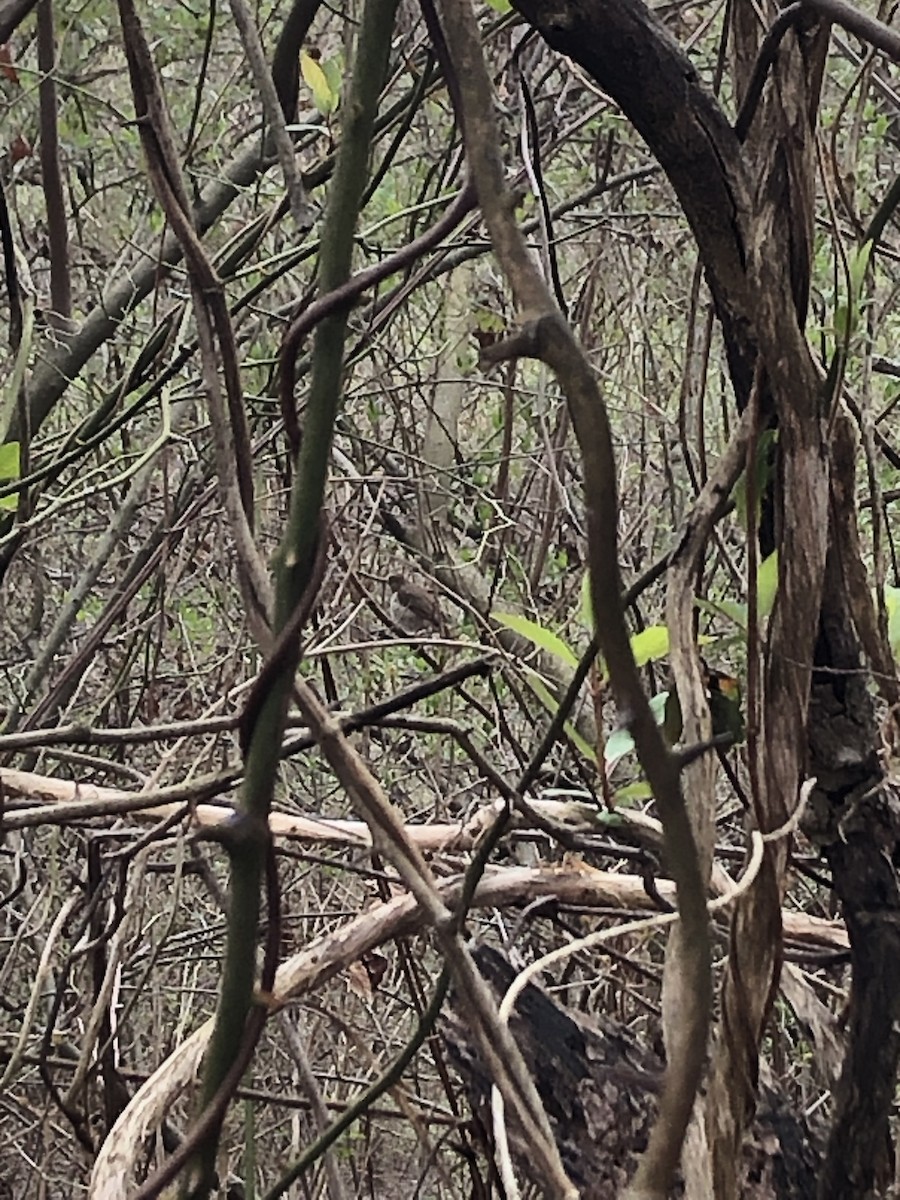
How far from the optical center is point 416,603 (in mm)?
1760

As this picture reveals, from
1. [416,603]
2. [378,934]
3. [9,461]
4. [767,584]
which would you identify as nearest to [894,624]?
[767,584]

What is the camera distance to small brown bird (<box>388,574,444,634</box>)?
5.73ft

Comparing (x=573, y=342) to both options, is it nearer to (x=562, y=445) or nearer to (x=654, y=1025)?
(x=654, y=1025)

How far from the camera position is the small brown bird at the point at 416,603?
5.73ft

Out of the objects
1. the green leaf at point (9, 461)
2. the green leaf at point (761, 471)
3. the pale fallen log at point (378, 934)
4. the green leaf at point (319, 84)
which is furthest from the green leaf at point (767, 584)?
the green leaf at point (319, 84)

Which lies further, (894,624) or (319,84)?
(319,84)

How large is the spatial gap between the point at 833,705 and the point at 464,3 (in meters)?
0.41

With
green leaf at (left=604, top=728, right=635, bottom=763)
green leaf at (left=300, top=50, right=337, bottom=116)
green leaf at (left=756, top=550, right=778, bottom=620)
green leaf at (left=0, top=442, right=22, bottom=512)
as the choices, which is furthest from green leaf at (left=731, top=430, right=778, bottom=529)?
green leaf at (left=300, top=50, right=337, bottom=116)

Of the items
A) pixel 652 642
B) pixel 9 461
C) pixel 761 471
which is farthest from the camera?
pixel 9 461

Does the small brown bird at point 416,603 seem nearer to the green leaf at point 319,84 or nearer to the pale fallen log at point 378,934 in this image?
the green leaf at point 319,84

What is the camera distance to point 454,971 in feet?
1.34

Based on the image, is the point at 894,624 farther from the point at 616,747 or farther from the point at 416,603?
the point at 416,603

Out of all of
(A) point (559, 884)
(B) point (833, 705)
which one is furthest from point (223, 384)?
(A) point (559, 884)

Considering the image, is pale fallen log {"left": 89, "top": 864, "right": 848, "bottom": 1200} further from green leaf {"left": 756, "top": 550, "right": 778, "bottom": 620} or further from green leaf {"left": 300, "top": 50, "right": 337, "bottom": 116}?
green leaf {"left": 300, "top": 50, "right": 337, "bottom": 116}
